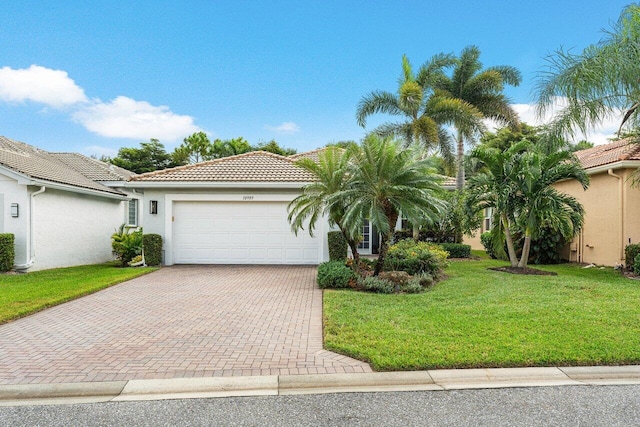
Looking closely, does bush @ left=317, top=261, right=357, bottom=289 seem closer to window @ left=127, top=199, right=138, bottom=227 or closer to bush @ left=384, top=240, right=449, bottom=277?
bush @ left=384, top=240, right=449, bottom=277

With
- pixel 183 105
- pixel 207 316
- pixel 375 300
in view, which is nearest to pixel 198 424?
pixel 207 316

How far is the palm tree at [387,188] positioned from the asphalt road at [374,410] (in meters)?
5.27

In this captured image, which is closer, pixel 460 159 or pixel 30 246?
pixel 30 246

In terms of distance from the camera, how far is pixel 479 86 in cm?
2214

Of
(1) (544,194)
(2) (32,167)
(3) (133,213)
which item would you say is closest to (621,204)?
(1) (544,194)

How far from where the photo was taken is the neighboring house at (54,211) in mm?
12250

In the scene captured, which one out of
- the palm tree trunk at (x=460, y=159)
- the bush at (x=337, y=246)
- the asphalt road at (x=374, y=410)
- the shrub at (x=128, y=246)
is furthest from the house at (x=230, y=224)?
the palm tree trunk at (x=460, y=159)

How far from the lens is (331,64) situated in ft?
56.4

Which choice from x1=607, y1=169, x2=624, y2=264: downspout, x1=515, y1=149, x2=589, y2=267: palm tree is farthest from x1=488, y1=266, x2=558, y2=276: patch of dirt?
x1=607, y1=169, x2=624, y2=264: downspout

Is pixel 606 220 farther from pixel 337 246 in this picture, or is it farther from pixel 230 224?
pixel 230 224

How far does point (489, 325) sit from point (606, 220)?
10.2 meters

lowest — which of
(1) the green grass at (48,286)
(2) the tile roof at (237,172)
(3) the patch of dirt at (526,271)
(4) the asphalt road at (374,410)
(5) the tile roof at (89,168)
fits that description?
(4) the asphalt road at (374,410)

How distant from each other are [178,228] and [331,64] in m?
9.52

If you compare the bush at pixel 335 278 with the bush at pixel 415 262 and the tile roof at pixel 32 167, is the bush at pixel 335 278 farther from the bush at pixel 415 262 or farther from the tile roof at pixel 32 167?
the tile roof at pixel 32 167
